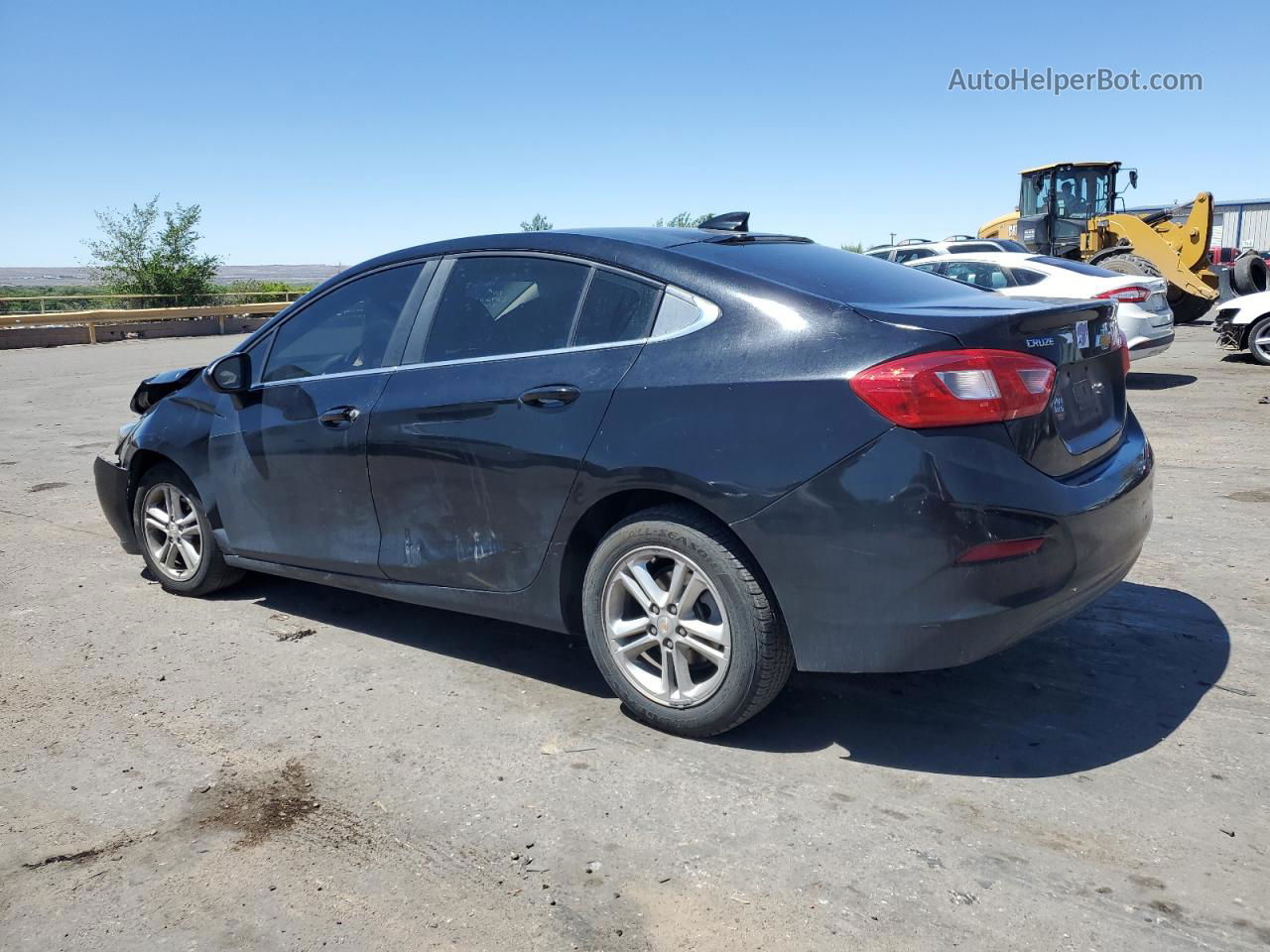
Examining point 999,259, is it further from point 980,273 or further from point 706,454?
point 706,454

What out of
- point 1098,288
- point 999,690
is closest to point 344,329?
point 999,690

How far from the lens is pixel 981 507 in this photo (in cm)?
309

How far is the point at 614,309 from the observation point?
12.4 feet

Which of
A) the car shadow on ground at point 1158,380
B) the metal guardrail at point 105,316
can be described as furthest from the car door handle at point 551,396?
the metal guardrail at point 105,316

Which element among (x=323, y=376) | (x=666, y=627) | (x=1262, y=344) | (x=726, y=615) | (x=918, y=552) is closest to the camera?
(x=918, y=552)

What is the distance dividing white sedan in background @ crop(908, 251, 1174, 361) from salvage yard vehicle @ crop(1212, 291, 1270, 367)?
8.76ft

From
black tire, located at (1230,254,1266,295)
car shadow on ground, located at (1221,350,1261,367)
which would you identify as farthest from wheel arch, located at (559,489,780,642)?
black tire, located at (1230,254,1266,295)

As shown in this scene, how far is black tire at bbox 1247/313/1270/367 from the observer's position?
47.7 feet

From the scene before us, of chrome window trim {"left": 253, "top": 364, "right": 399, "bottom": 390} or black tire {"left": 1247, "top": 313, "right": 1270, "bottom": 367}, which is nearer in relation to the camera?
chrome window trim {"left": 253, "top": 364, "right": 399, "bottom": 390}

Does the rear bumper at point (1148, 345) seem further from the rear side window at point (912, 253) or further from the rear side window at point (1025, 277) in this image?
the rear side window at point (912, 253)

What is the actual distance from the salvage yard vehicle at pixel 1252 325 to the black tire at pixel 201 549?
13926 millimetres

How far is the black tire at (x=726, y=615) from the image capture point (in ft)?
11.0

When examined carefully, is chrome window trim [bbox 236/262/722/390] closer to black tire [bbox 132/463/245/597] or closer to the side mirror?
the side mirror

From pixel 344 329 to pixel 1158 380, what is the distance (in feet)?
38.9
